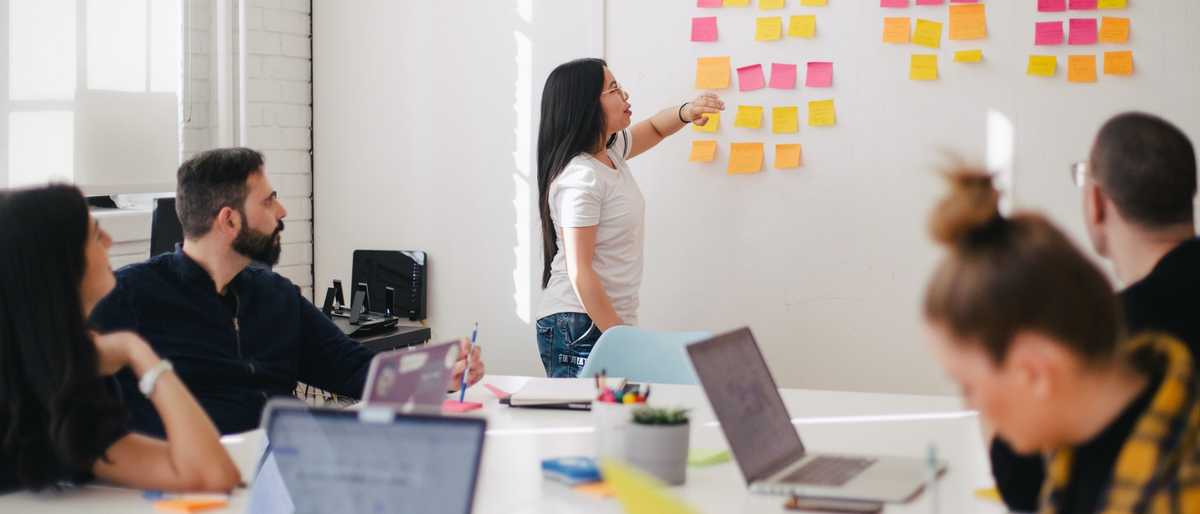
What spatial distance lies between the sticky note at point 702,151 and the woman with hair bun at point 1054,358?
7.59 feet

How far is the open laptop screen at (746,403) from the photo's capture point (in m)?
1.38

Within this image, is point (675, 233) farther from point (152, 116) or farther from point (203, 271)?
point (152, 116)

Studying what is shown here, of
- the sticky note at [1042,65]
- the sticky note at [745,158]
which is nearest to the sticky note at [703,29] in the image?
the sticky note at [745,158]

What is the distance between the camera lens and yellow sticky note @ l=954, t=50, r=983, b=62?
289cm

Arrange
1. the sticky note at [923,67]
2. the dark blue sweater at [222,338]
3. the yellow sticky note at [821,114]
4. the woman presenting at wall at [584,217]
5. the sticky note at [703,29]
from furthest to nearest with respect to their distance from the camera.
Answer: the sticky note at [703,29], the yellow sticky note at [821,114], the sticky note at [923,67], the woman presenting at wall at [584,217], the dark blue sweater at [222,338]

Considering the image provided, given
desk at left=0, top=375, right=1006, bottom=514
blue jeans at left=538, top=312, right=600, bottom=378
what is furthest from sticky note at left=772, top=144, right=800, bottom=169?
desk at left=0, top=375, right=1006, bottom=514

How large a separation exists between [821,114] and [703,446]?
5.58 ft

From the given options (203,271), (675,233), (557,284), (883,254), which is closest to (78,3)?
(203,271)

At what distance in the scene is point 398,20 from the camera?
369 cm

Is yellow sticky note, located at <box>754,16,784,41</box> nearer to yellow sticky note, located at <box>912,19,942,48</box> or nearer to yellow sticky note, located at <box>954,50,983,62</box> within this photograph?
yellow sticky note, located at <box>912,19,942,48</box>

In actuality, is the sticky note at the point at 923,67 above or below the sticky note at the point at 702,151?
above

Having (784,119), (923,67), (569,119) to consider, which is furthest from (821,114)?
(569,119)

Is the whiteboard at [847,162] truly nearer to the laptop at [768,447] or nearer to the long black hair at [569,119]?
the long black hair at [569,119]

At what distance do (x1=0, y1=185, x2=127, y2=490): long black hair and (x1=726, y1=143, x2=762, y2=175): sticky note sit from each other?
2.16 m
